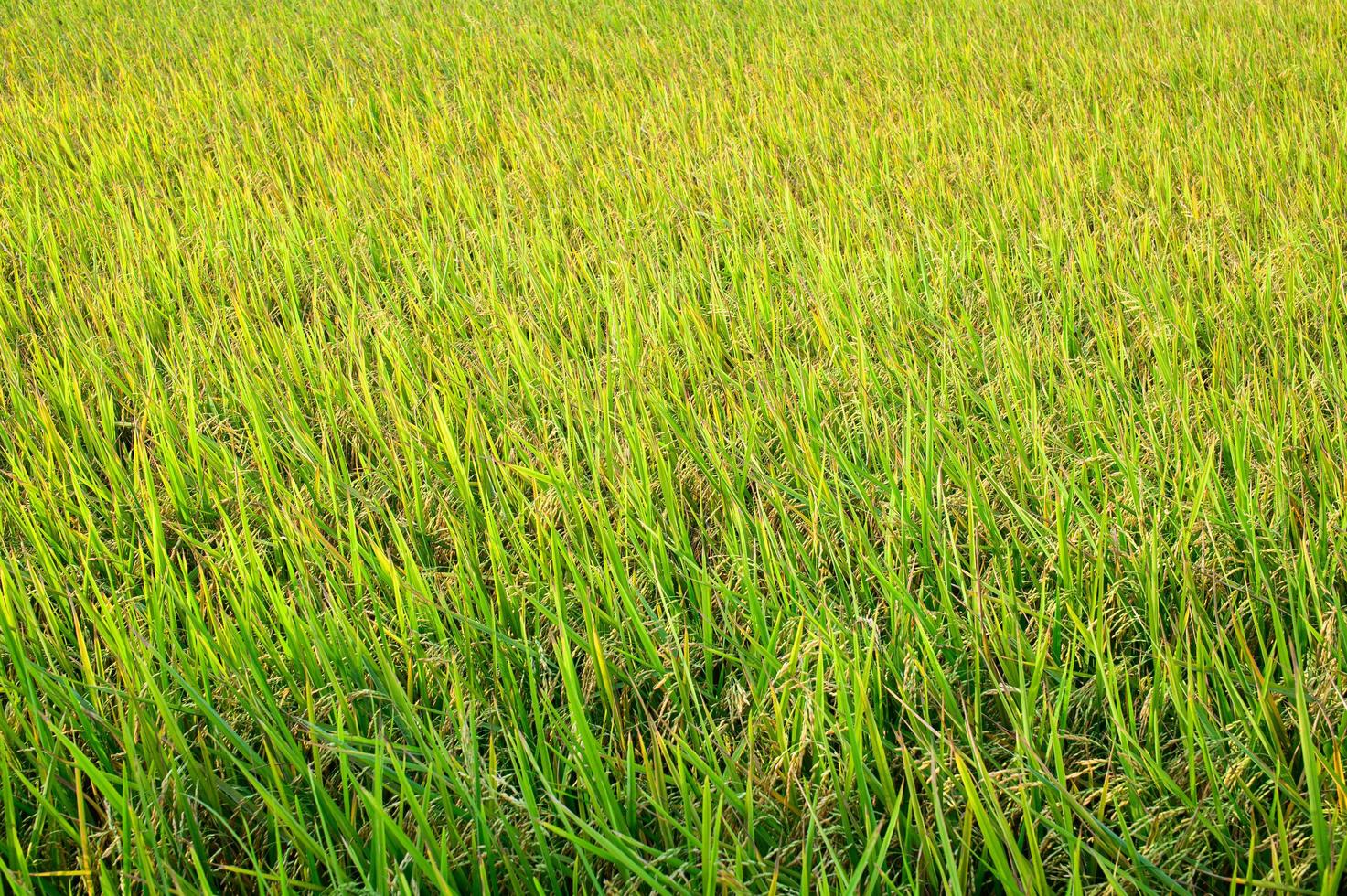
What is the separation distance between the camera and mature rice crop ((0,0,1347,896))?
2.91 feet

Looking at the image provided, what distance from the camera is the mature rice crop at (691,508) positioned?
888 millimetres

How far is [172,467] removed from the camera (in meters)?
1.49

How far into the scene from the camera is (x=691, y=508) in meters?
1.38

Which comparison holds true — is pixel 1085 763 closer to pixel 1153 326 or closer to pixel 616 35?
pixel 1153 326

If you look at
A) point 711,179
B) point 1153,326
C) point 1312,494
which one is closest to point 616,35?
point 711,179

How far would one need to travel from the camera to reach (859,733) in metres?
0.90

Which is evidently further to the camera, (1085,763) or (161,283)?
(161,283)

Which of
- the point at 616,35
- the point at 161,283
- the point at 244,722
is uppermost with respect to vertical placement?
the point at 616,35

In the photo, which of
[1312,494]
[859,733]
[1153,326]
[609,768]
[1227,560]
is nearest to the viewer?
[859,733]

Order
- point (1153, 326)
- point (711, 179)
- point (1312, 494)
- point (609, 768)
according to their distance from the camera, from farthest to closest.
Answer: point (711, 179) → point (1153, 326) → point (1312, 494) → point (609, 768)

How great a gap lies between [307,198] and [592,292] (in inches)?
41.7

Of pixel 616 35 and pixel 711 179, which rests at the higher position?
pixel 616 35

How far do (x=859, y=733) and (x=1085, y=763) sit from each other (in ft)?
0.68

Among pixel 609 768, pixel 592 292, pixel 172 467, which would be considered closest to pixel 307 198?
pixel 592 292
